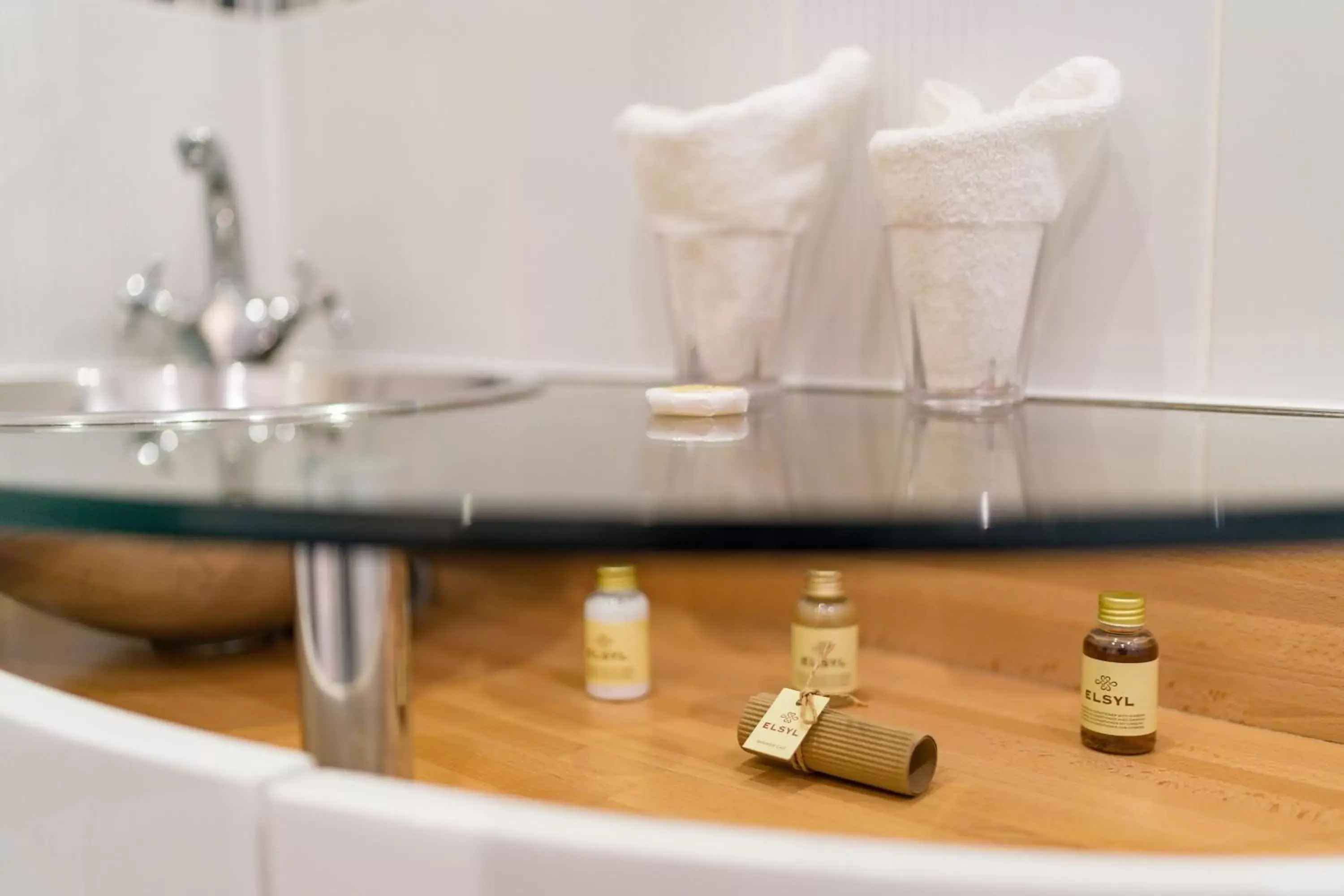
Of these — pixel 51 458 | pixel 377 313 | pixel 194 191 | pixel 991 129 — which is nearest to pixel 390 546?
pixel 51 458

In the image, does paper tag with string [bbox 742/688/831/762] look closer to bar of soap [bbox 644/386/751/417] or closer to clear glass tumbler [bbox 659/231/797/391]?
bar of soap [bbox 644/386/751/417]

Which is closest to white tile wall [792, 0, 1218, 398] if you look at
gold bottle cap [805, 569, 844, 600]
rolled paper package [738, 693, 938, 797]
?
gold bottle cap [805, 569, 844, 600]

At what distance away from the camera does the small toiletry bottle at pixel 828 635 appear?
2.49ft

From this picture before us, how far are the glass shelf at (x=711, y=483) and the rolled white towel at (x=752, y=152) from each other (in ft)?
0.64

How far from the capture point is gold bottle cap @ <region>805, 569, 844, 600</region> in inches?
30.1

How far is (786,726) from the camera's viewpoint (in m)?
0.66

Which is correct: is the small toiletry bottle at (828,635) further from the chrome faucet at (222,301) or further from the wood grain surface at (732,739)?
the chrome faucet at (222,301)

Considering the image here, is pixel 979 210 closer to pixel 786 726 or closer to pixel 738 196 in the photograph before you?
pixel 738 196

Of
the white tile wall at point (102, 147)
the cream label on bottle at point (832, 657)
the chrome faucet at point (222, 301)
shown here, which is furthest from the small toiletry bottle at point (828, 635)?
→ the white tile wall at point (102, 147)

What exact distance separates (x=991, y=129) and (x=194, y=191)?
0.99 m

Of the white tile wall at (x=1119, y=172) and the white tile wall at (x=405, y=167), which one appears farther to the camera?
the white tile wall at (x=405, y=167)

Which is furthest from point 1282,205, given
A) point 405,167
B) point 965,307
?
point 405,167

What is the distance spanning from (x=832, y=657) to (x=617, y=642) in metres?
0.15

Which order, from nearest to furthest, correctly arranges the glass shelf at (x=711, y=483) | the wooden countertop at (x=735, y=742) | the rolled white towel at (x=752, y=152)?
the glass shelf at (x=711, y=483)
the wooden countertop at (x=735, y=742)
the rolled white towel at (x=752, y=152)
